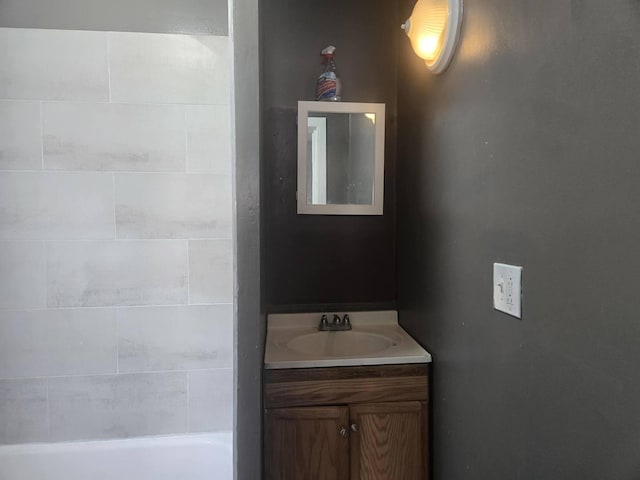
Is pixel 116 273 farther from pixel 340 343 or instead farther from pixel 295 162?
pixel 340 343

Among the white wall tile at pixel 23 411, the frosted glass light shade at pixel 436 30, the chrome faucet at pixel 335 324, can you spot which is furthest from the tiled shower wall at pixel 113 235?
the frosted glass light shade at pixel 436 30

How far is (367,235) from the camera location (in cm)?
201

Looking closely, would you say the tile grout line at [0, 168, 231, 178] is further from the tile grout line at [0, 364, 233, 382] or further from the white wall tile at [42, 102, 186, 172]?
the tile grout line at [0, 364, 233, 382]

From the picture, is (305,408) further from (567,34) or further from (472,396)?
(567,34)

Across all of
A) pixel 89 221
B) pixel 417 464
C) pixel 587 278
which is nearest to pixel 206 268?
pixel 89 221

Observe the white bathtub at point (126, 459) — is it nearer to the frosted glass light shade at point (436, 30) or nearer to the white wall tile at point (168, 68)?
the white wall tile at point (168, 68)

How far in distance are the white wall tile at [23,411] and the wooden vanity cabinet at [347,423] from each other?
1187mm

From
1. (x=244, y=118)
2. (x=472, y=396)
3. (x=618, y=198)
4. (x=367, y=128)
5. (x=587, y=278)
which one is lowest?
(x=472, y=396)

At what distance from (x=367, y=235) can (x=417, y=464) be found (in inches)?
39.1

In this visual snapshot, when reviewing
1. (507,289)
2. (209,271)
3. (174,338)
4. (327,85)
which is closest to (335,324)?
(209,271)

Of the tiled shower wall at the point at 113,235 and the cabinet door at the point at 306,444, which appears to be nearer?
the cabinet door at the point at 306,444

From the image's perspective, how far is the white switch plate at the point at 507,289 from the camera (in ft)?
3.20

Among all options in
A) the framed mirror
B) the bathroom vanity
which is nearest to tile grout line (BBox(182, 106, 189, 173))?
the framed mirror

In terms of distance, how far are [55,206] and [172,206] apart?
51 centimetres
